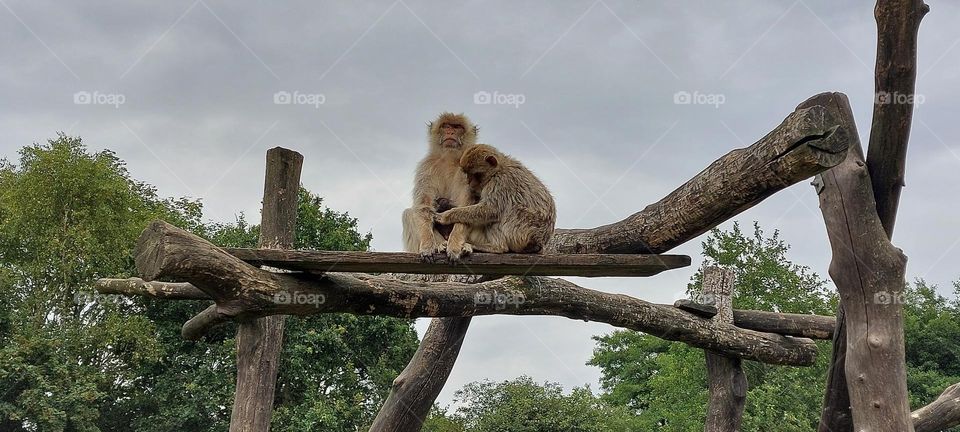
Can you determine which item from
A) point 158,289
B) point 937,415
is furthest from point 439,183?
point 937,415

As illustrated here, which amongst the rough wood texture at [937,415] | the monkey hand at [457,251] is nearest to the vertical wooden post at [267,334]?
the monkey hand at [457,251]

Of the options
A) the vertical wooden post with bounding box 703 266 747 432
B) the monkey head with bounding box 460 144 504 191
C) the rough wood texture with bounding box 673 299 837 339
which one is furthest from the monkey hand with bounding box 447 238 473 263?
the rough wood texture with bounding box 673 299 837 339

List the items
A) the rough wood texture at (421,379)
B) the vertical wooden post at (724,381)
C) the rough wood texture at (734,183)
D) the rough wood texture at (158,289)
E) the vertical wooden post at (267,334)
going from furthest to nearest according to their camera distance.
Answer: the vertical wooden post at (724,381), the rough wood texture at (421,379), the rough wood texture at (158,289), the vertical wooden post at (267,334), the rough wood texture at (734,183)

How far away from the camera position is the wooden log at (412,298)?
4258 mm

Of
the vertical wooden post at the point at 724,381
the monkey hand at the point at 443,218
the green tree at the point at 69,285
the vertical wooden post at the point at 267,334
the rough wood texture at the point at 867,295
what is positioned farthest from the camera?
the green tree at the point at 69,285

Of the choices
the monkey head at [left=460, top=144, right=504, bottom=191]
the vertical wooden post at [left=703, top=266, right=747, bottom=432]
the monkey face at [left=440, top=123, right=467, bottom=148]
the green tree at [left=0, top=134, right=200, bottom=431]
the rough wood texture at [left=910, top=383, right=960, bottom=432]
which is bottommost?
the rough wood texture at [left=910, top=383, right=960, bottom=432]

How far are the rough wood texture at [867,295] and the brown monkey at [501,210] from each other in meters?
2.06

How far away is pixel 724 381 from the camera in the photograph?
9.08 m

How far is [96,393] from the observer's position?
2048cm

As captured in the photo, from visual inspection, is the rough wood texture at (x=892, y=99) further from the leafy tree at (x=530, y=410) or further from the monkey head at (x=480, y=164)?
the leafy tree at (x=530, y=410)

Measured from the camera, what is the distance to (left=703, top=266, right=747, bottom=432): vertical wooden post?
901cm

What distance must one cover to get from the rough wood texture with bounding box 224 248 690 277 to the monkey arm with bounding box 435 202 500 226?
0.43 meters

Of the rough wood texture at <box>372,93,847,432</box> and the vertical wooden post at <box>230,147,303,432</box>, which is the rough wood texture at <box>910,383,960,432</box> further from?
the vertical wooden post at <box>230,147,303,432</box>

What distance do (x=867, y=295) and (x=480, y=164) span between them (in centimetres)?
289
